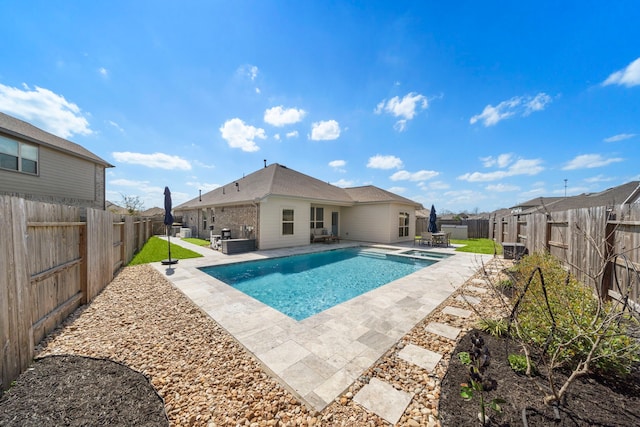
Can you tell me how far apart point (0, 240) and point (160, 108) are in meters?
10.8

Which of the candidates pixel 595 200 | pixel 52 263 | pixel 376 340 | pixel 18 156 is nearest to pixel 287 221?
pixel 52 263

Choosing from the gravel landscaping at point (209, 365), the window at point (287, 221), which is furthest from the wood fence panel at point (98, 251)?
the window at point (287, 221)

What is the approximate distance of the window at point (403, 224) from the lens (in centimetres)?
1623

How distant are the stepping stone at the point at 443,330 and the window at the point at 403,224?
1268cm

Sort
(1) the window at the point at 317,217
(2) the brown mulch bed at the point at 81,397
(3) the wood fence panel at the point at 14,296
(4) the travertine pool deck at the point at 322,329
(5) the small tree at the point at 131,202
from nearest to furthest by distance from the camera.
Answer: (2) the brown mulch bed at the point at 81,397 < (3) the wood fence panel at the point at 14,296 < (4) the travertine pool deck at the point at 322,329 < (1) the window at the point at 317,217 < (5) the small tree at the point at 131,202

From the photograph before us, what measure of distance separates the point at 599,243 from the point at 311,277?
22.9 feet

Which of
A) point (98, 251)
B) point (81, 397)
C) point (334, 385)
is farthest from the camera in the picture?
point (98, 251)

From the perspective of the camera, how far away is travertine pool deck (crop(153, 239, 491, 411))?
269 cm

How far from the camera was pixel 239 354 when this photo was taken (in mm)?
3143

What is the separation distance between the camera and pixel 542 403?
205 cm

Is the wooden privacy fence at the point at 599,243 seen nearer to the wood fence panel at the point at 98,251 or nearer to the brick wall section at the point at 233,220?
the wood fence panel at the point at 98,251

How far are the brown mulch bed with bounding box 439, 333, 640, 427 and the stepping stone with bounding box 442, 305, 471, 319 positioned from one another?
6.19 ft

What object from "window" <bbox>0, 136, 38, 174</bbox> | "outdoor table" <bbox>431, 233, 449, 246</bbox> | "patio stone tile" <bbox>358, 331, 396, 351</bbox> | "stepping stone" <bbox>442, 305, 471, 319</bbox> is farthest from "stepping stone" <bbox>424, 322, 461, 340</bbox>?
"window" <bbox>0, 136, 38, 174</bbox>

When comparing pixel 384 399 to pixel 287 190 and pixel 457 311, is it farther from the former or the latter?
pixel 287 190
